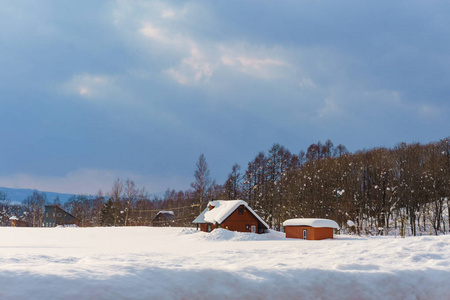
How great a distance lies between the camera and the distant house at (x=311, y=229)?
3347cm

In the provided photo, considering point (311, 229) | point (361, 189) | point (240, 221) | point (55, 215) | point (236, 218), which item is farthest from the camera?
point (55, 215)

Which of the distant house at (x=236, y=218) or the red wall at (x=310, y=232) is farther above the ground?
the distant house at (x=236, y=218)

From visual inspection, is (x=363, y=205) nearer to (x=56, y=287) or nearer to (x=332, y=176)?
(x=332, y=176)

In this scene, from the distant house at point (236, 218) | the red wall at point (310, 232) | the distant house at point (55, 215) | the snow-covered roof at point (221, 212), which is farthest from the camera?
the distant house at point (55, 215)

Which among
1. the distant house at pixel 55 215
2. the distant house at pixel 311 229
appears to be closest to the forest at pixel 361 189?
the distant house at pixel 311 229

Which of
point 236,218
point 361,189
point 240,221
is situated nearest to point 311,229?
point 240,221

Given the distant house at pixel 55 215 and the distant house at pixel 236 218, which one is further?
the distant house at pixel 55 215

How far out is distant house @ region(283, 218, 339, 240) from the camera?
33.5 meters

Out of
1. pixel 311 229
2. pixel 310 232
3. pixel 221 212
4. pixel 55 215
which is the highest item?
pixel 221 212

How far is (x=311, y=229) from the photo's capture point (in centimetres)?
3369

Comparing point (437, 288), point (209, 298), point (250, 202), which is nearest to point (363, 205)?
point (250, 202)

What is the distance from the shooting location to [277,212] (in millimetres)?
53562

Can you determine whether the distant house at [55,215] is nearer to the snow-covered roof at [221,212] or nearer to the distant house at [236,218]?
the snow-covered roof at [221,212]

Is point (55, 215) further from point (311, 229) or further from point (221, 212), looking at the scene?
point (311, 229)
